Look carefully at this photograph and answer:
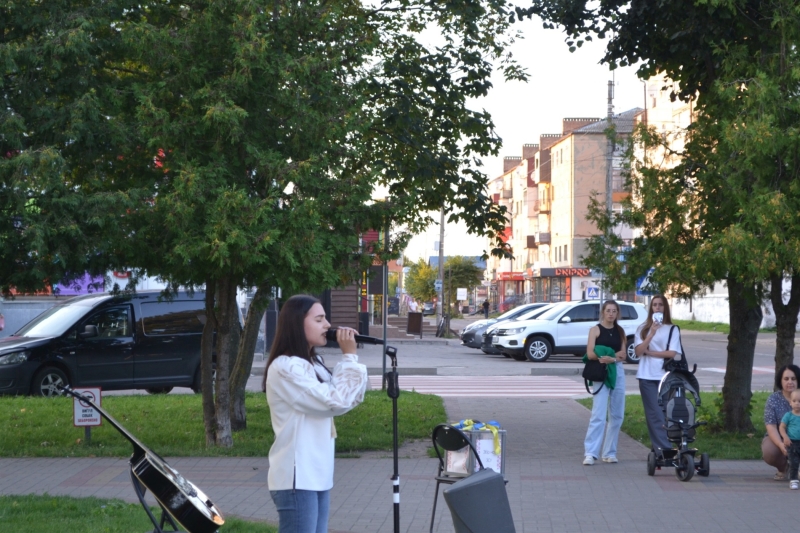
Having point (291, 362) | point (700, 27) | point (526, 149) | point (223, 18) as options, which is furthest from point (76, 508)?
point (526, 149)

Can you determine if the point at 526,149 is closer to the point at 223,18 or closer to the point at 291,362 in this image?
the point at 223,18

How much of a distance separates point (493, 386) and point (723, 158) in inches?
469

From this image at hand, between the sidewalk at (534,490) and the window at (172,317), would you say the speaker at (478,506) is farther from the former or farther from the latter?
the window at (172,317)

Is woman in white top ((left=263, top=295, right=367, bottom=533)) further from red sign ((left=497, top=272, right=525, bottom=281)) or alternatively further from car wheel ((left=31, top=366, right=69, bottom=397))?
red sign ((left=497, top=272, right=525, bottom=281))

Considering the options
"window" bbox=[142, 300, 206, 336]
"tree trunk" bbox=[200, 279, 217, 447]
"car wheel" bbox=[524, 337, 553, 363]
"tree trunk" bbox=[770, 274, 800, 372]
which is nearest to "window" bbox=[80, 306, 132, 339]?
"window" bbox=[142, 300, 206, 336]

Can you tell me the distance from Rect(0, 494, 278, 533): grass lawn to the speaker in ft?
8.19

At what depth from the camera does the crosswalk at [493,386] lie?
20.3 meters

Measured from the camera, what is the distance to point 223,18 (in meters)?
10.6

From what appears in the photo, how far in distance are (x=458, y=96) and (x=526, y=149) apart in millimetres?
81719

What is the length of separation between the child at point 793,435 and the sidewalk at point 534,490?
232 millimetres

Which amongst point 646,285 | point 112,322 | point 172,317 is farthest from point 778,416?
point 112,322

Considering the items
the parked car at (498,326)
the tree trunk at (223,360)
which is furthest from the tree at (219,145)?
the parked car at (498,326)

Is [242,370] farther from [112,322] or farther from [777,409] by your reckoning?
[777,409]

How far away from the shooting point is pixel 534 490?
375 inches
